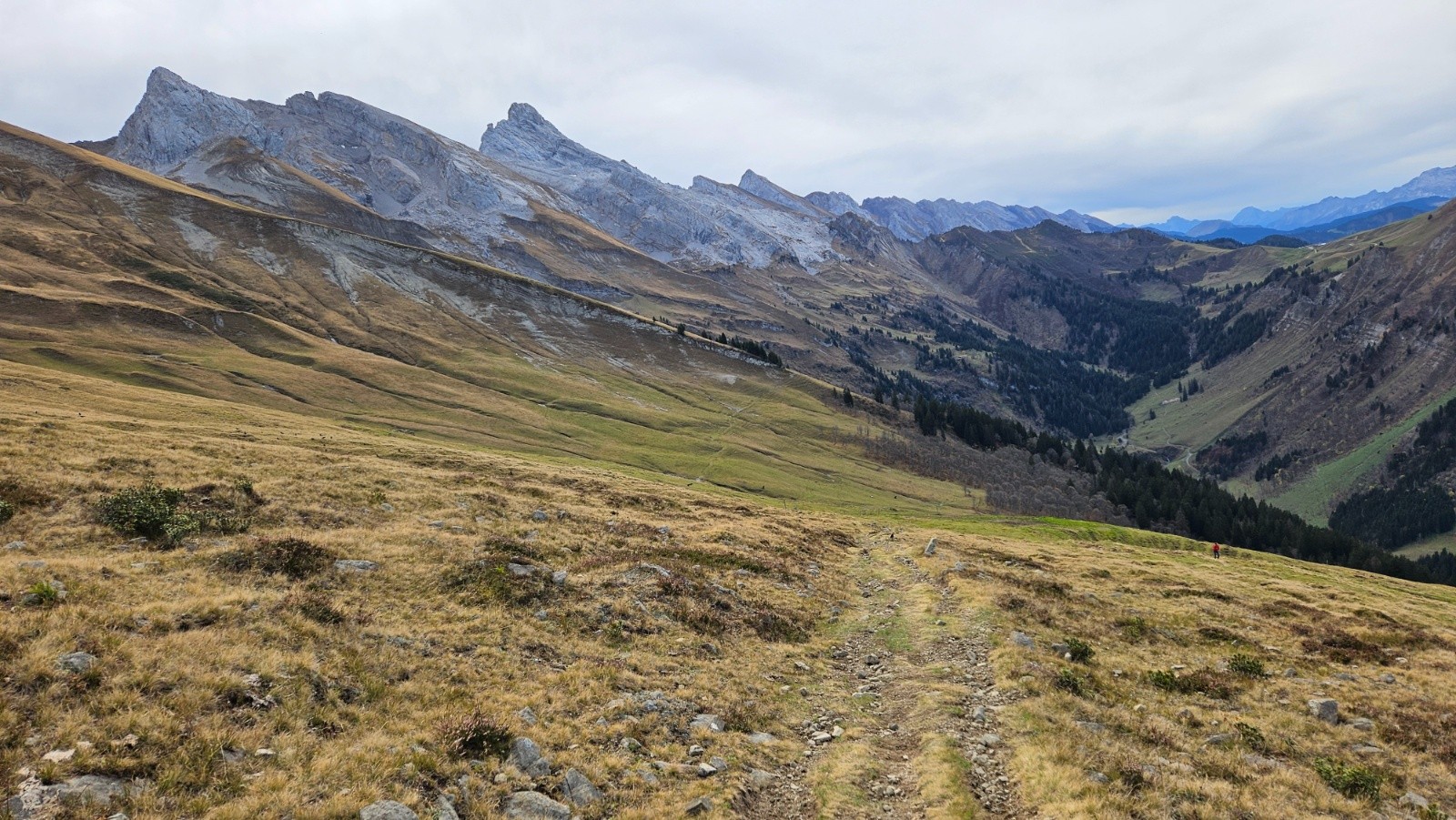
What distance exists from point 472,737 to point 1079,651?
77.8 ft

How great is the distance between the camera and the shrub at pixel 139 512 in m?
22.4

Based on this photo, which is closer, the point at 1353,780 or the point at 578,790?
the point at 578,790

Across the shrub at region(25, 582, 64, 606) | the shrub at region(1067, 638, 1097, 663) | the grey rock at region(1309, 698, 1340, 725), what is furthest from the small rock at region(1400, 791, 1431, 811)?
the shrub at region(25, 582, 64, 606)

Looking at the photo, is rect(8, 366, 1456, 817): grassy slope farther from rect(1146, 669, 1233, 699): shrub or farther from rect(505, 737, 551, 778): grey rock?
rect(1146, 669, 1233, 699): shrub

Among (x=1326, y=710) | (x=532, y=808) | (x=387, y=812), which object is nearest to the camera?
(x=387, y=812)

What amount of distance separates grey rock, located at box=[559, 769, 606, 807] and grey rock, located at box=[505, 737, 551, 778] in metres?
0.58

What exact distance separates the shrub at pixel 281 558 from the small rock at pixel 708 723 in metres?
14.1

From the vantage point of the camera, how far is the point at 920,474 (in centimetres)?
15462

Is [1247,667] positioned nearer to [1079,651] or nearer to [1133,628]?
[1133,628]

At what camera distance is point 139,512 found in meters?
22.8

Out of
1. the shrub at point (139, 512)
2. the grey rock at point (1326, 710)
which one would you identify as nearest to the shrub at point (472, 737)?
the shrub at point (139, 512)

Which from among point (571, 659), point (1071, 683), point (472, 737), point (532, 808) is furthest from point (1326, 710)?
point (472, 737)

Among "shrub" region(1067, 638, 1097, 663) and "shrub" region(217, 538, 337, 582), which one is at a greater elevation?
"shrub" region(217, 538, 337, 582)

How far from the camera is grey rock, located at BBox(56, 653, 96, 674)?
12.8 metres
